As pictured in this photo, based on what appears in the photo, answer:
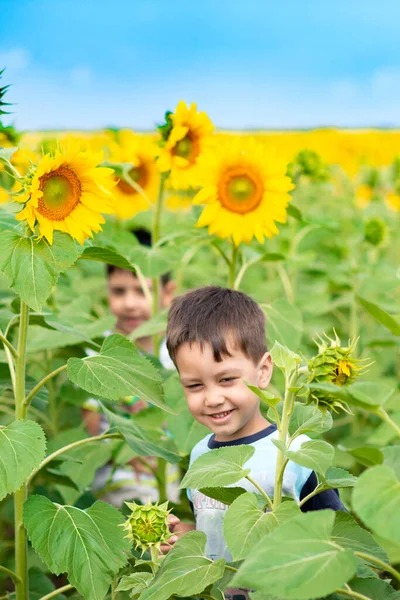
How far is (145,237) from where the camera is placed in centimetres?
343

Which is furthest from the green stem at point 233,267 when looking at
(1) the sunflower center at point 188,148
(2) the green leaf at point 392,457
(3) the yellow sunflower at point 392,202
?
(3) the yellow sunflower at point 392,202

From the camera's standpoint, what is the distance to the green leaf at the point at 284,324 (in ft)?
7.50

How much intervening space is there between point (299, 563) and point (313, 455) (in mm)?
228

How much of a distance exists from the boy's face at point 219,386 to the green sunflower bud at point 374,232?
1720 millimetres

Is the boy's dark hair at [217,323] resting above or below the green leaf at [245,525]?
above

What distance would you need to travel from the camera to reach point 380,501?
109cm

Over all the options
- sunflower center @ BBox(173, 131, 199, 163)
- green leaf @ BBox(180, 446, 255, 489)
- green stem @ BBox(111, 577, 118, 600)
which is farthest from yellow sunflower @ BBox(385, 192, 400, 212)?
green leaf @ BBox(180, 446, 255, 489)

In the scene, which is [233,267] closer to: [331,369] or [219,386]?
[219,386]

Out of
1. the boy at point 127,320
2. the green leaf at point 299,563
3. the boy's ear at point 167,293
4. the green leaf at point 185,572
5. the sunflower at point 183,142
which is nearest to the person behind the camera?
the green leaf at point 299,563

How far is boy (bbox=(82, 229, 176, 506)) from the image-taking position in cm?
299

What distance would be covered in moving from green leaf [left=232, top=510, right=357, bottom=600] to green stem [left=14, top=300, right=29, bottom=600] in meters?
0.71

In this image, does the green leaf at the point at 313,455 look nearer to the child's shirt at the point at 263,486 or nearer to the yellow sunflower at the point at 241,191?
the child's shirt at the point at 263,486

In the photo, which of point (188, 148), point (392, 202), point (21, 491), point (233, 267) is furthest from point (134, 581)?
point (392, 202)

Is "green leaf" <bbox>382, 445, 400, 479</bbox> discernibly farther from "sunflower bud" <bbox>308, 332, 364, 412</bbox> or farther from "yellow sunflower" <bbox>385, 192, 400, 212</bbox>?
"yellow sunflower" <bbox>385, 192, 400, 212</bbox>
